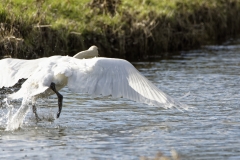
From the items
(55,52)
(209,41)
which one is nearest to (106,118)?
(55,52)

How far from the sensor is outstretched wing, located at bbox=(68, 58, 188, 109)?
8609 millimetres

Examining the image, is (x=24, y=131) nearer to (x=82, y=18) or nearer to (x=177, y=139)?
(x=177, y=139)

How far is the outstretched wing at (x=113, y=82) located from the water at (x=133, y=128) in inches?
20.4

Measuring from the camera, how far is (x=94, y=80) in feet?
28.5

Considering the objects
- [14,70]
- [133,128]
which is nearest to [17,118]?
[14,70]

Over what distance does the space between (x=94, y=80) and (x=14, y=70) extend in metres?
1.49

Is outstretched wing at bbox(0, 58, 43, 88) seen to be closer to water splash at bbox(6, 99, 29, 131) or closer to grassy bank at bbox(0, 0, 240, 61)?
water splash at bbox(6, 99, 29, 131)

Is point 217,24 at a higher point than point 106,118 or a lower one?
higher

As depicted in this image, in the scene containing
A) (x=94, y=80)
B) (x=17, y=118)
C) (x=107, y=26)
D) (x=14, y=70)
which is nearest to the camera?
(x=94, y=80)

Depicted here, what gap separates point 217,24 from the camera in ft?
68.2

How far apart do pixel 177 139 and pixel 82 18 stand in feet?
27.0

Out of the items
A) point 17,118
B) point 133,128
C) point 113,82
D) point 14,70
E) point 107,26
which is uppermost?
point 107,26

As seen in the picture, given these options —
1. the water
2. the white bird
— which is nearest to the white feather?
the white bird

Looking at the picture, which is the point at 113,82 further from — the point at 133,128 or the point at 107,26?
the point at 107,26
